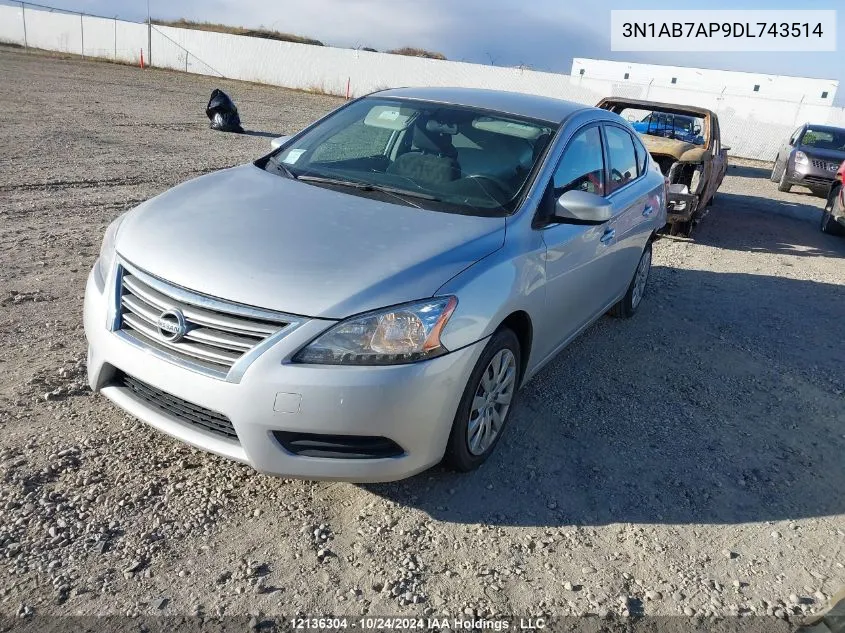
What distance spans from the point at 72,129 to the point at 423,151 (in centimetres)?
1043

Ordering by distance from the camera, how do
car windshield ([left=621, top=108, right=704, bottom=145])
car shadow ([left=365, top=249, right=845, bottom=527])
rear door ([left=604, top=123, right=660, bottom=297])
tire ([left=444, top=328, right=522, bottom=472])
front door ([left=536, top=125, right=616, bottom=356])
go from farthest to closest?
car windshield ([left=621, top=108, right=704, bottom=145]) < rear door ([left=604, top=123, right=660, bottom=297]) < front door ([left=536, top=125, right=616, bottom=356]) < car shadow ([left=365, top=249, right=845, bottom=527]) < tire ([left=444, top=328, right=522, bottom=472])

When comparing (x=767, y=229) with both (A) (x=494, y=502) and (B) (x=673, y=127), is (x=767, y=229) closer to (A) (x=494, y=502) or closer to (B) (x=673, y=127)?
(B) (x=673, y=127)

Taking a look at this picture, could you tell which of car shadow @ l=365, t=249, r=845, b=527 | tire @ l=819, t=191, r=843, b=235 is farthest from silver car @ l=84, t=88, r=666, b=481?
tire @ l=819, t=191, r=843, b=235

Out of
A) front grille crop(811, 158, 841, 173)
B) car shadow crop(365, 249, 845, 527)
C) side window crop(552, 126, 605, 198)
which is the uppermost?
side window crop(552, 126, 605, 198)

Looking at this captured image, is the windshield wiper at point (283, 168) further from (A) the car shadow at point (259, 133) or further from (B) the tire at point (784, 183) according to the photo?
(B) the tire at point (784, 183)

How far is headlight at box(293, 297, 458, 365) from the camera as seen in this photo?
2500 millimetres

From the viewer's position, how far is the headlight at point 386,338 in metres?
2.50

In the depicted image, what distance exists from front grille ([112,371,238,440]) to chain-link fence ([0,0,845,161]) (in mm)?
25395

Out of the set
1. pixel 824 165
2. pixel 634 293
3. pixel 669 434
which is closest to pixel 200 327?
pixel 669 434

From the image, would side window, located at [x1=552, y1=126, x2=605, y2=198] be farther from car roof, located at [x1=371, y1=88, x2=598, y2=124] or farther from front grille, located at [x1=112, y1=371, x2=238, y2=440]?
front grille, located at [x1=112, y1=371, x2=238, y2=440]

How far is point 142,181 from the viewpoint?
8.68 m

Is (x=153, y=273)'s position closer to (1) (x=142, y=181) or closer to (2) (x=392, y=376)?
(2) (x=392, y=376)

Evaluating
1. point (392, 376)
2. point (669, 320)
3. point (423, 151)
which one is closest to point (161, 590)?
point (392, 376)

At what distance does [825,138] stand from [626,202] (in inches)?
505
